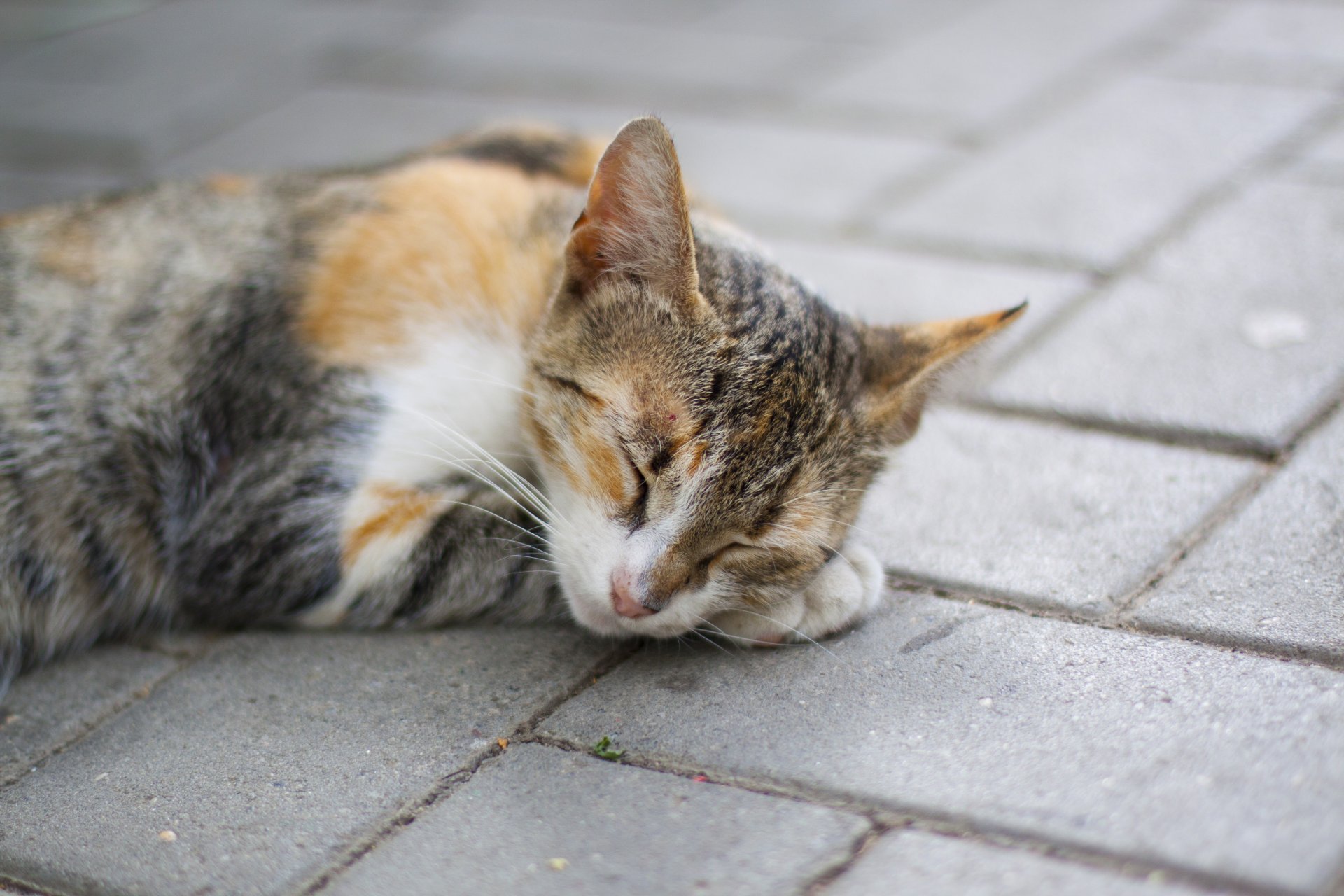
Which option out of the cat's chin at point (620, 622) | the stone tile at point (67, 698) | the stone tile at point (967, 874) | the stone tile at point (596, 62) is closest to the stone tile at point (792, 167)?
the stone tile at point (596, 62)

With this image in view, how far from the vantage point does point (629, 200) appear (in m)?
2.47

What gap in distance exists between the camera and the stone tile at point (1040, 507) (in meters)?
2.70

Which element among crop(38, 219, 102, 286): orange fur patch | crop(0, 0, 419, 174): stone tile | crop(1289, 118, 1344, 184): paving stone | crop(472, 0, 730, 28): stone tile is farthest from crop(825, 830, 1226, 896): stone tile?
crop(472, 0, 730, 28): stone tile

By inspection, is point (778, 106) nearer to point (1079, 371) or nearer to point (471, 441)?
point (1079, 371)

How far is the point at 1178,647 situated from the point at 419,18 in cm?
580

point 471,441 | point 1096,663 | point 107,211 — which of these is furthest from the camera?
point 107,211

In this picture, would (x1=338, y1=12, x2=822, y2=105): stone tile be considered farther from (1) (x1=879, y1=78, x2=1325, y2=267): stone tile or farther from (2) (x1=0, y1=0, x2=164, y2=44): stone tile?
(2) (x1=0, y1=0, x2=164, y2=44): stone tile

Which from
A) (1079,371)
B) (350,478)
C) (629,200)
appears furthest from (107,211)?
(1079,371)

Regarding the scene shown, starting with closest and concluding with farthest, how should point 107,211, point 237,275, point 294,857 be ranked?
point 294,857 < point 237,275 < point 107,211

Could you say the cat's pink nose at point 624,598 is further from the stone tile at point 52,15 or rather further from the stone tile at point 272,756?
the stone tile at point 52,15

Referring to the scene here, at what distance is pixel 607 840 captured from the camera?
2012 mm

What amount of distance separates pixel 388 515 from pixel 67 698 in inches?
30.0

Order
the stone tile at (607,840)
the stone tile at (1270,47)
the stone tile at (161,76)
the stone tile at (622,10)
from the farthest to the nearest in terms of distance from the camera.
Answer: the stone tile at (622,10), the stone tile at (161,76), the stone tile at (1270,47), the stone tile at (607,840)

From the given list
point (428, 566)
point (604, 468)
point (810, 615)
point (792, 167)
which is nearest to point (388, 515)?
point (428, 566)
